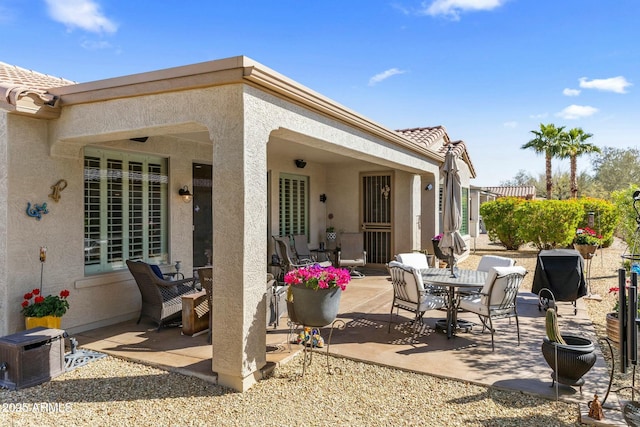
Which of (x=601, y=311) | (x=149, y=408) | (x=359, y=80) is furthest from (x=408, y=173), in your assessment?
(x=149, y=408)

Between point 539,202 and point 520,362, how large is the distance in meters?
12.9

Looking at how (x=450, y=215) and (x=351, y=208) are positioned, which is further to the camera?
(x=351, y=208)

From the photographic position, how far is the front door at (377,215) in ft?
41.1

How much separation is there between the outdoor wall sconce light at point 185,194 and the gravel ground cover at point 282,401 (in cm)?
351

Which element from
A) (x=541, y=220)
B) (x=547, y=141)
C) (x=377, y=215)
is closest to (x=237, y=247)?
(x=377, y=215)

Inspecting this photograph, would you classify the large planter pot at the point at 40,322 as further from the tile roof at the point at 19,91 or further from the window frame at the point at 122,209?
the tile roof at the point at 19,91

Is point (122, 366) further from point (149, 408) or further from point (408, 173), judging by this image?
point (408, 173)

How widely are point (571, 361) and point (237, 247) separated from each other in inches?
142

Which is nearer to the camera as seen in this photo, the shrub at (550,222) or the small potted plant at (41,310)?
the small potted plant at (41,310)

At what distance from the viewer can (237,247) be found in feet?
13.9

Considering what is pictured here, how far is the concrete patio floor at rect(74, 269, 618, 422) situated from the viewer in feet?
15.0

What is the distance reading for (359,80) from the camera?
14016 mm

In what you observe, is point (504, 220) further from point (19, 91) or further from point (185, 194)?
point (19, 91)

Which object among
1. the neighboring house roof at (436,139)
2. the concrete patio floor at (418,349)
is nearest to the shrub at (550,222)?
the neighboring house roof at (436,139)
